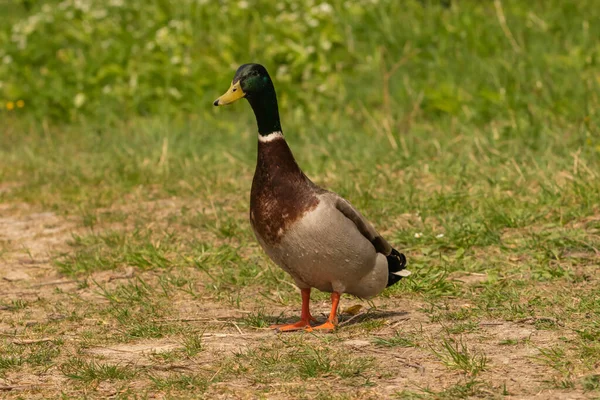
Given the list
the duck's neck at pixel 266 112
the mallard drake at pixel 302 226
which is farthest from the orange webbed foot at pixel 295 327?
the duck's neck at pixel 266 112

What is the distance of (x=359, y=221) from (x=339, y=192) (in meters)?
2.47

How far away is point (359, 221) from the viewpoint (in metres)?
4.62

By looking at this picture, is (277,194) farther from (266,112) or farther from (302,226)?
(266,112)

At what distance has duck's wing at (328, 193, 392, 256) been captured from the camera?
457 cm

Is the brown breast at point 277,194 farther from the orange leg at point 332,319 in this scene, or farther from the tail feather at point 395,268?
the tail feather at point 395,268

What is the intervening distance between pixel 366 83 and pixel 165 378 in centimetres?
641

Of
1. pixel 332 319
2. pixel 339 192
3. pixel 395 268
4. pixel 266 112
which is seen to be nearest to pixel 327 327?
pixel 332 319

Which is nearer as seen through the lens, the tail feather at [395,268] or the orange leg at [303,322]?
the orange leg at [303,322]

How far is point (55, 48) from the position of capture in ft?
38.4

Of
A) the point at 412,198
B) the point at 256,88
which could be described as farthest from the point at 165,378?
the point at 412,198

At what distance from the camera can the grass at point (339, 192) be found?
4000mm

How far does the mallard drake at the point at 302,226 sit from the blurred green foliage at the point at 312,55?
431 cm

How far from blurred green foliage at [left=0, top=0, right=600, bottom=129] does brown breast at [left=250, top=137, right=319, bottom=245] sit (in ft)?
14.4

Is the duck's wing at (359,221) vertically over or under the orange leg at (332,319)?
over
